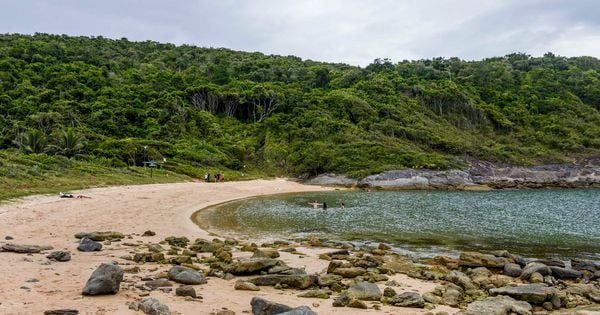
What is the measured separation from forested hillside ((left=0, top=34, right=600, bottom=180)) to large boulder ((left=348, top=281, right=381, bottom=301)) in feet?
184

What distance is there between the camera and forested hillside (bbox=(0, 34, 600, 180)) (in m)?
81.7

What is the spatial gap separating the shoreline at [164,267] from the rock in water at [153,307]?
0.56ft

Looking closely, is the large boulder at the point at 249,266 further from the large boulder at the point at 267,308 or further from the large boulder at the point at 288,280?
the large boulder at the point at 267,308

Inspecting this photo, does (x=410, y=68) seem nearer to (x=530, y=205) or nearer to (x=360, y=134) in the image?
(x=360, y=134)

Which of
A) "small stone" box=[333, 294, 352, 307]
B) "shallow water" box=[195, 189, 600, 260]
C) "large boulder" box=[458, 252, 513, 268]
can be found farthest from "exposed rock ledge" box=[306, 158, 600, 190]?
"small stone" box=[333, 294, 352, 307]

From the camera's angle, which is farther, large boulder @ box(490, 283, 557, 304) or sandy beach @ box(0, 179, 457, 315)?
large boulder @ box(490, 283, 557, 304)

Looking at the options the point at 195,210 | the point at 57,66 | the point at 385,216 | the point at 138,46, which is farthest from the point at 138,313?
the point at 138,46

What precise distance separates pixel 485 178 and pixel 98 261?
3133 inches

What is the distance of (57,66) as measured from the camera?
107750 mm

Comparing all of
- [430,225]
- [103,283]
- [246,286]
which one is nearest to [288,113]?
[430,225]

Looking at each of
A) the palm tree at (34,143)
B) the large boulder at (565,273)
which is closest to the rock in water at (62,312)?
the large boulder at (565,273)

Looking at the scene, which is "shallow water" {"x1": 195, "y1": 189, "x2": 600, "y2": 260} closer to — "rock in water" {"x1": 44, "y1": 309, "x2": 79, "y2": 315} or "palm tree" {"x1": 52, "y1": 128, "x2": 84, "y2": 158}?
"rock in water" {"x1": 44, "y1": 309, "x2": 79, "y2": 315}

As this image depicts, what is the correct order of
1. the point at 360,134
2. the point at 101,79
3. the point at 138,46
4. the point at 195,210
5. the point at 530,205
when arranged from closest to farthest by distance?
the point at 195,210 → the point at 530,205 → the point at 360,134 → the point at 101,79 → the point at 138,46

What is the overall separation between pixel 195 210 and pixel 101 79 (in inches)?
3335
